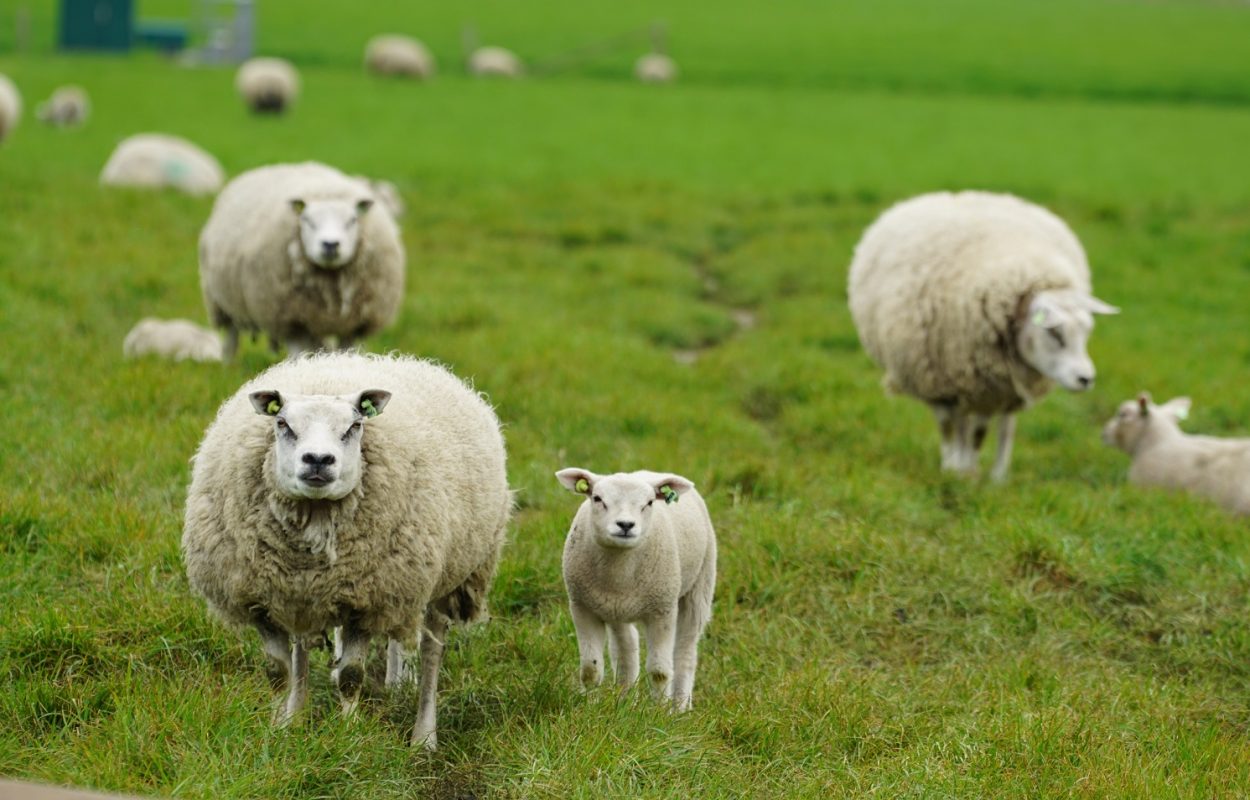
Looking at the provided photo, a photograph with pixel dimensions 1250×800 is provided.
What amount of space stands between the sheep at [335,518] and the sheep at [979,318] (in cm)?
402

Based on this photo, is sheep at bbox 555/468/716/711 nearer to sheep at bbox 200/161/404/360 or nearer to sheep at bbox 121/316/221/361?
sheep at bbox 200/161/404/360

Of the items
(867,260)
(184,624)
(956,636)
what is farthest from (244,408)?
(867,260)

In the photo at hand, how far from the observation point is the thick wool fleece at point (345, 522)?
13.5ft

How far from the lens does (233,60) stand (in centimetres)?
3466

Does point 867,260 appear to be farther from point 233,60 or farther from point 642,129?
point 233,60

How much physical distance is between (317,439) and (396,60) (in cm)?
3037

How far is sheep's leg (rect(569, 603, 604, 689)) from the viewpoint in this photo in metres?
4.69

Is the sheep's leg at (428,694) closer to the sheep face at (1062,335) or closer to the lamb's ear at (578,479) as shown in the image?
the lamb's ear at (578,479)

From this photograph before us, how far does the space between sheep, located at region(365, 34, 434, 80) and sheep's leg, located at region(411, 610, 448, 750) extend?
97.9ft

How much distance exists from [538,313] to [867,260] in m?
2.72

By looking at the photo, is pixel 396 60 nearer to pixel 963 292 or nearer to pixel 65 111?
pixel 65 111

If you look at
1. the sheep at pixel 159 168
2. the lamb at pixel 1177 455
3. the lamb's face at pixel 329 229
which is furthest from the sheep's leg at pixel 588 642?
the sheep at pixel 159 168

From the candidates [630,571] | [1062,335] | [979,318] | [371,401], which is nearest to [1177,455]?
[1062,335]

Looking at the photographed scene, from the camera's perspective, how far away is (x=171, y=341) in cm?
867
